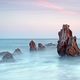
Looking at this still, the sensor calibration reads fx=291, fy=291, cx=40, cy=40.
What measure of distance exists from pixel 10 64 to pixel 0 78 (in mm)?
10711

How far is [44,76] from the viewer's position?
1411 inches

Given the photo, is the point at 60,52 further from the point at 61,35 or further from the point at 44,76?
the point at 44,76

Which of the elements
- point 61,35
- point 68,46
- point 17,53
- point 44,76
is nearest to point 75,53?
point 68,46

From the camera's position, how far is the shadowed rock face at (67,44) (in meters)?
55.4

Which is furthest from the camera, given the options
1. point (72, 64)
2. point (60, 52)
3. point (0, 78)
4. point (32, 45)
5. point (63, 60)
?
point (32, 45)

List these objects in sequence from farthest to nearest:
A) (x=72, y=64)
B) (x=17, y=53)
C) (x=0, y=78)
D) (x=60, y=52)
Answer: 1. (x=17, y=53)
2. (x=60, y=52)
3. (x=72, y=64)
4. (x=0, y=78)

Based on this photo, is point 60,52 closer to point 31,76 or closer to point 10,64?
point 10,64

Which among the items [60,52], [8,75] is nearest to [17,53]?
[60,52]

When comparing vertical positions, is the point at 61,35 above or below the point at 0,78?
above

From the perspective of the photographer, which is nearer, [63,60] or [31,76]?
[31,76]

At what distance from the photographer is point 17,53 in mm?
64625

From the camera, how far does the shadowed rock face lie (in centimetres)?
5544

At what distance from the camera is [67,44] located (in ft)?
187

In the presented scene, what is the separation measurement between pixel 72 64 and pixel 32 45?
3117 centimetres
